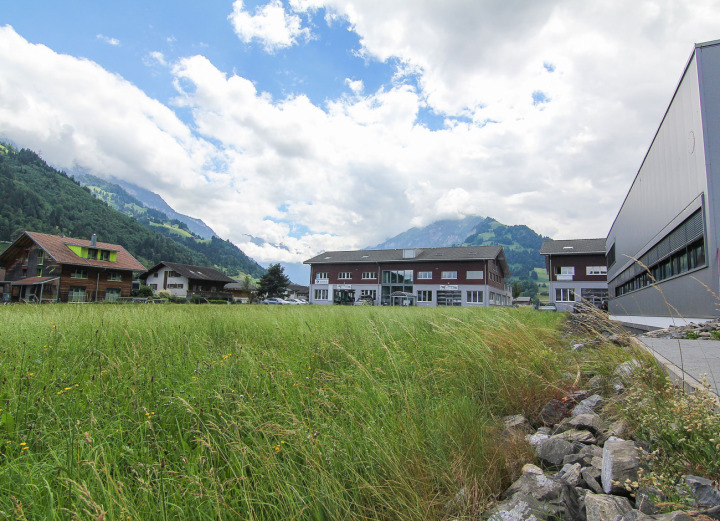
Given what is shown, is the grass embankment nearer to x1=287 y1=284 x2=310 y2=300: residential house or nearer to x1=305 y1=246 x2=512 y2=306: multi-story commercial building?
x1=305 y1=246 x2=512 y2=306: multi-story commercial building

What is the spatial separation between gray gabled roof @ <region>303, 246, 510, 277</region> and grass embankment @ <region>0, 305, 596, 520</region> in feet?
164

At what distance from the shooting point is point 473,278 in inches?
2074

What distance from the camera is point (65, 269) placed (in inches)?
1730

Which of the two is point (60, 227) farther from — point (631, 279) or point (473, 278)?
point (631, 279)

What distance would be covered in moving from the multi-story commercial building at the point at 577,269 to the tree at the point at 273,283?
49488 mm

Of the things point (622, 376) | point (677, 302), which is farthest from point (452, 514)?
point (677, 302)

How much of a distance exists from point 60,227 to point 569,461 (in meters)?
129

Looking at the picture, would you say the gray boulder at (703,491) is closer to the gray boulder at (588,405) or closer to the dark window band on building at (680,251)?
the gray boulder at (588,405)

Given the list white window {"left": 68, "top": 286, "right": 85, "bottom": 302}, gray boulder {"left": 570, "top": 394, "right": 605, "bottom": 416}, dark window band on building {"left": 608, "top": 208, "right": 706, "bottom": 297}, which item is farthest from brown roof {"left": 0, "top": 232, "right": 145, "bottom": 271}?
dark window band on building {"left": 608, "top": 208, "right": 706, "bottom": 297}

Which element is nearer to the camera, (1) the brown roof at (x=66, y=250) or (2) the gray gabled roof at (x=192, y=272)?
(1) the brown roof at (x=66, y=250)

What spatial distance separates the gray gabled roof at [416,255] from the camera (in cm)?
5350

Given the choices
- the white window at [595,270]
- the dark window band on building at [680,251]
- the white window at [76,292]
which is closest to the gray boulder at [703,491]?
the dark window band on building at [680,251]

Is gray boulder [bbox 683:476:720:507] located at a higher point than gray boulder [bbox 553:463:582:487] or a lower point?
higher

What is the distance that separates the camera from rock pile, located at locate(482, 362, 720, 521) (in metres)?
1.65
